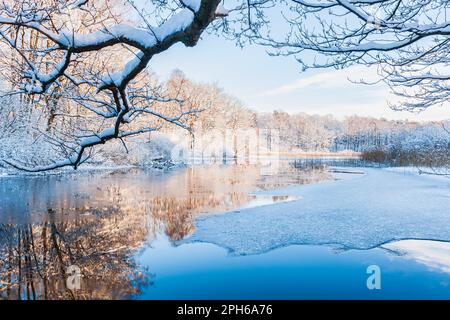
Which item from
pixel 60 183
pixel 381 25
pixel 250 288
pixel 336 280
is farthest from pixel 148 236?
pixel 60 183

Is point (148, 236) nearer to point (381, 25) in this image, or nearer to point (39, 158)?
point (381, 25)

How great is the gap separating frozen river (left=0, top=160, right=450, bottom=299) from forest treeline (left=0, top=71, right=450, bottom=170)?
6.13ft

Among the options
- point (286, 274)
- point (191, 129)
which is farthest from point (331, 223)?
point (191, 129)

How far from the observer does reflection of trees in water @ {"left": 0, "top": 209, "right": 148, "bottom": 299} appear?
4664 mm

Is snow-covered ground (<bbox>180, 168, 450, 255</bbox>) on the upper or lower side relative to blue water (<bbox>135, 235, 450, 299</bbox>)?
upper

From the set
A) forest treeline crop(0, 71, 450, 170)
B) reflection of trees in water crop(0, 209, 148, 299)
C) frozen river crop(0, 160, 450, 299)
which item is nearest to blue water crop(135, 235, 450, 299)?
frozen river crop(0, 160, 450, 299)

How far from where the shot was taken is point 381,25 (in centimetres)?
310

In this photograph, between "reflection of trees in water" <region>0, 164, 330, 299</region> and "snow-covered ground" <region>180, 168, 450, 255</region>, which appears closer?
"reflection of trees in water" <region>0, 164, 330, 299</region>

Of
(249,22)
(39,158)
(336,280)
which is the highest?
(249,22)

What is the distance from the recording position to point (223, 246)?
6.84 meters

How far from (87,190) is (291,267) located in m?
10.5

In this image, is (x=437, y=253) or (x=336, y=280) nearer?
(x=336, y=280)

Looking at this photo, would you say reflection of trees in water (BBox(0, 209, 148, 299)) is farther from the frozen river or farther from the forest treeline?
the forest treeline

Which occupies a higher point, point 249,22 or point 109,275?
point 249,22
